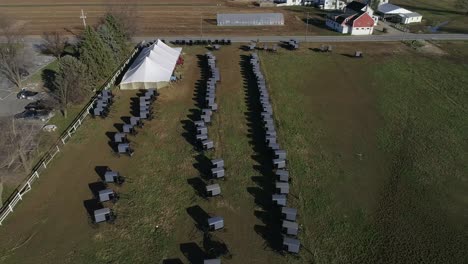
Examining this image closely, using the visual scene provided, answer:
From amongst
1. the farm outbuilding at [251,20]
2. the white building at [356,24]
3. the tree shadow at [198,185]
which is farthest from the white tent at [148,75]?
the white building at [356,24]

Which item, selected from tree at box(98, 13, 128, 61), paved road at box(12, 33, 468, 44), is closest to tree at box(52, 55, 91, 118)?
tree at box(98, 13, 128, 61)

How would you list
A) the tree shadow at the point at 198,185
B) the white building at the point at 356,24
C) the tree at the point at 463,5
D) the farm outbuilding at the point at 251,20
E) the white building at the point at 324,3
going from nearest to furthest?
the tree shadow at the point at 198,185, the white building at the point at 356,24, the farm outbuilding at the point at 251,20, the tree at the point at 463,5, the white building at the point at 324,3

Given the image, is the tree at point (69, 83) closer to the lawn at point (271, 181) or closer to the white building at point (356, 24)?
the lawn at point (271, 181)

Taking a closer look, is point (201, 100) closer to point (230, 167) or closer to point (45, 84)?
point (230, 167)

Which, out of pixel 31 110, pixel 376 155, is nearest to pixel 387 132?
pixel 376 155

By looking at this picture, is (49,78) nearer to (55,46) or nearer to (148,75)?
(55,46)

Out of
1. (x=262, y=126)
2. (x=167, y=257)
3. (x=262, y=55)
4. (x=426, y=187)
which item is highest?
(x=262, y=55)

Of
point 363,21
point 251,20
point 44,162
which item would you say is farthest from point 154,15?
point 44,162
